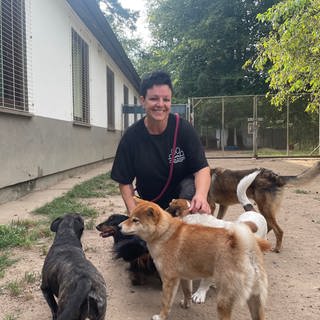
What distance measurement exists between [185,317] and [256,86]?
90.9 feet

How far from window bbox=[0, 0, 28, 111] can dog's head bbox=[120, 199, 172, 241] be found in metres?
4.33

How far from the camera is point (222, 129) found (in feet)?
67.1

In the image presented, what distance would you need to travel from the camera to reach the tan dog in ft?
8.36

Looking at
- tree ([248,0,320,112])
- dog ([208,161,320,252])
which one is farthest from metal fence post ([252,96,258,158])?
dog ([208,161,320,252])

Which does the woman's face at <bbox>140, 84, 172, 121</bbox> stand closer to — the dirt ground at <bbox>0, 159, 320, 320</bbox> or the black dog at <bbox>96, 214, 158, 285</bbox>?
the black dog at <bbox>96, 214, 158, 285</bbox>

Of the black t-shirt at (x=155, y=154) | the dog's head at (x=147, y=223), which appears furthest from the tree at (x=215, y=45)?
the dog's head at (x=147, y=223)

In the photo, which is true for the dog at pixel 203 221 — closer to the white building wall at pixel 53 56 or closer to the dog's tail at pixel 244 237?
the dog's tail at pixel 244 237

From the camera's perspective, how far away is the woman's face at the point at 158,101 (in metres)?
3.59

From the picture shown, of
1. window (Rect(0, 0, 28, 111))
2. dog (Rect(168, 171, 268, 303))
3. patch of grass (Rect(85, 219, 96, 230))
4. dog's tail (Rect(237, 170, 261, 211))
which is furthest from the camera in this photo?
window (Rect(0, 0, 28, 111))

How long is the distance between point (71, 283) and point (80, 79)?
10.3m

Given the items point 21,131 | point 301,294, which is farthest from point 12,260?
point 21,131

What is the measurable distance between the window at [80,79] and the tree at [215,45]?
56.1 feet

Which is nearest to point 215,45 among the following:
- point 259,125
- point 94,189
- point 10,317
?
point 259,125

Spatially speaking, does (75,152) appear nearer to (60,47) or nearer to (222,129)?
(60,47)
